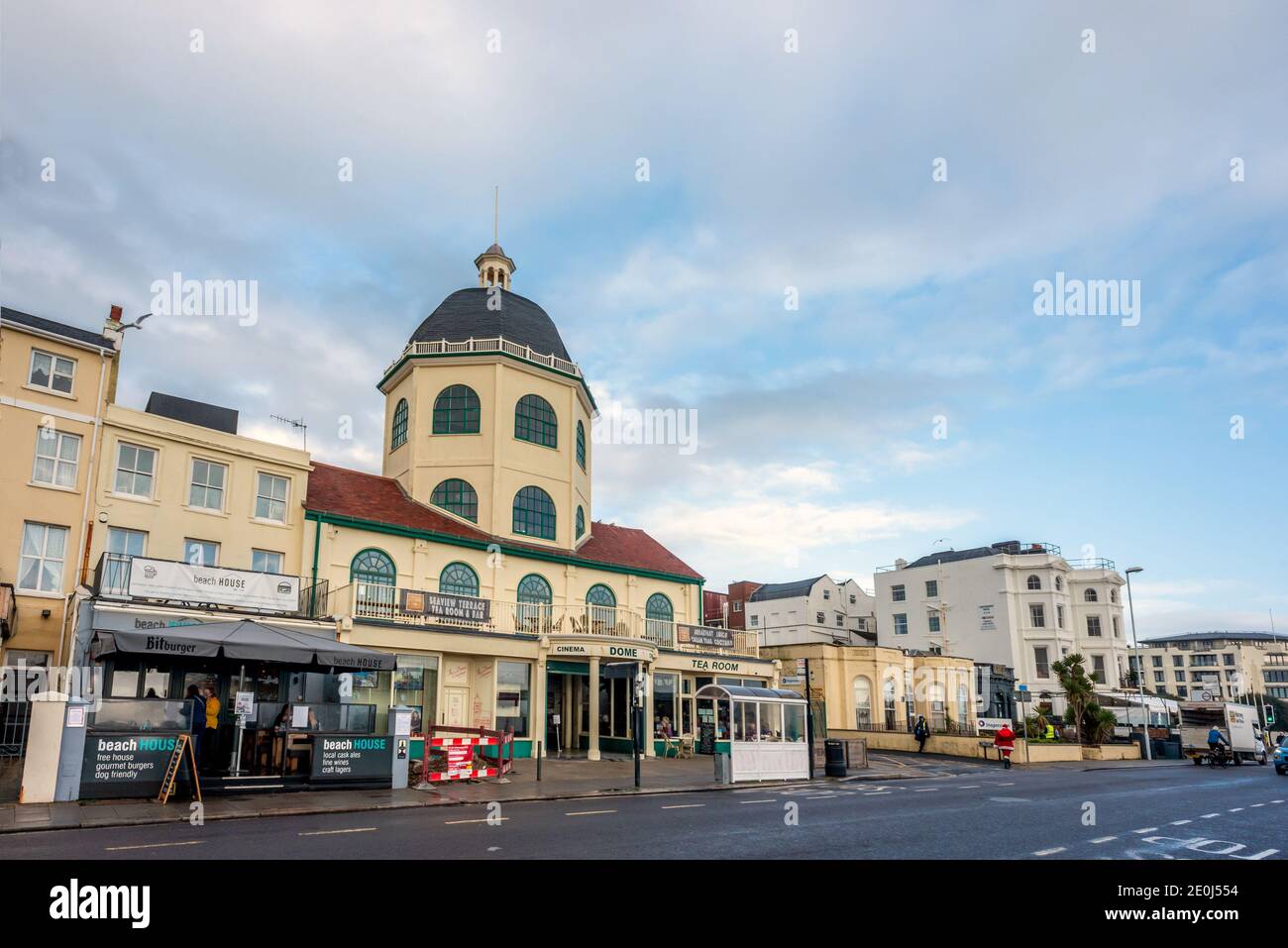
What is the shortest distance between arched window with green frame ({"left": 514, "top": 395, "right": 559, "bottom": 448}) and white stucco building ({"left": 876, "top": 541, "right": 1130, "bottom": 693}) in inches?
1432

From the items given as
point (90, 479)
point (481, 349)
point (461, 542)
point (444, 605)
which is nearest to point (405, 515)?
point (461, 542)

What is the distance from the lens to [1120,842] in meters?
11.8

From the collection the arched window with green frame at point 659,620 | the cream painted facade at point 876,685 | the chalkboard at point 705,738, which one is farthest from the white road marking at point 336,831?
the cream painted facade at point 876,685

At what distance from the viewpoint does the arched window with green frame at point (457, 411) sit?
1242 inches

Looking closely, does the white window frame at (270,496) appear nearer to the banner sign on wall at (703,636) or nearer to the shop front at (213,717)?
the shop front at (213,717)

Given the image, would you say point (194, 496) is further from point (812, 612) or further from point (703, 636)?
point (812, 612)

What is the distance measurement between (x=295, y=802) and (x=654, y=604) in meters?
19.6

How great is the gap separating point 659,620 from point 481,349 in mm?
11699

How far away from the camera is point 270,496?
25.3 meters

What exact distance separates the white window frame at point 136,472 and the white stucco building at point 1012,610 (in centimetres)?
→ 4890

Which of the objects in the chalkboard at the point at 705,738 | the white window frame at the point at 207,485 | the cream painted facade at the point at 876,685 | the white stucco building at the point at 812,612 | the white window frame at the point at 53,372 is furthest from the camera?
the white stucco building at the point at 812,612

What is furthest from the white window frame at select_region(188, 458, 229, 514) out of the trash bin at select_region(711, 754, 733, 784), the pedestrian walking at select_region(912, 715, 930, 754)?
the pedestrian walking at select_region(912, 715, 930, 754)

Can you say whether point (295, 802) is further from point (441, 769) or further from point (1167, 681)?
point (1167, 681)

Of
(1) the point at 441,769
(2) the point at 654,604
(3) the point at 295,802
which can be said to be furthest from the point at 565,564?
(3) the point at 295,802
